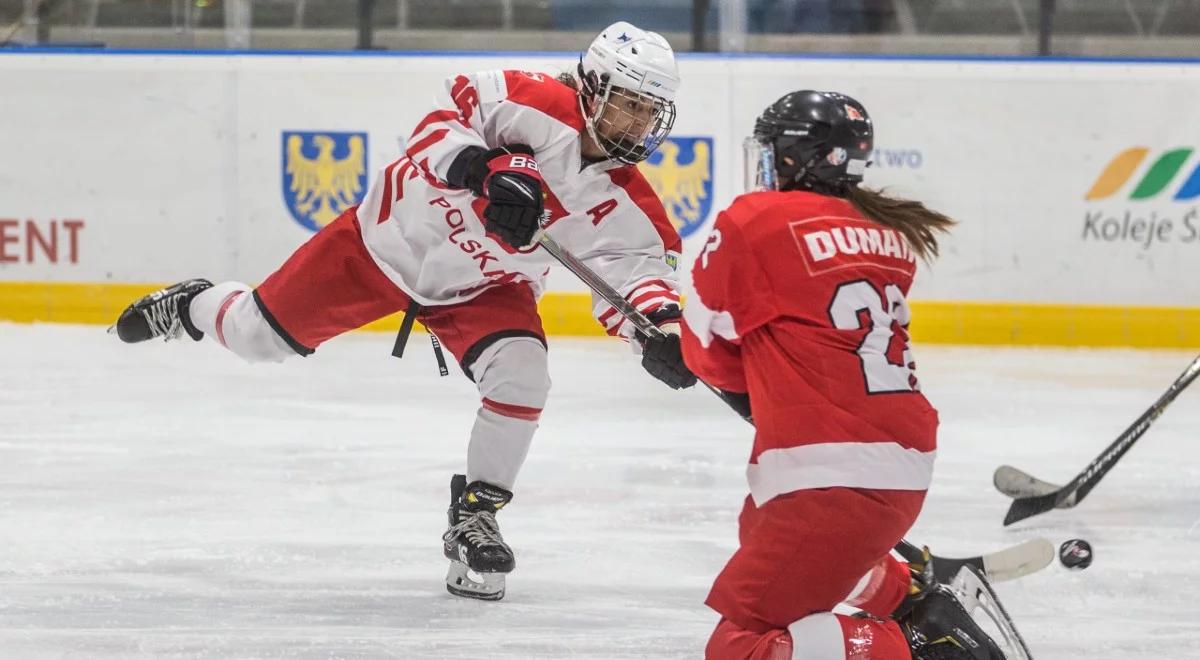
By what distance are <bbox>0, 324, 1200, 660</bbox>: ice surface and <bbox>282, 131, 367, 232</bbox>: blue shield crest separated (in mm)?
743

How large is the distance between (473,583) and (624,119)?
2.80 ft

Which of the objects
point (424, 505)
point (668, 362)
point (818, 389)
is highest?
point (818, 389)

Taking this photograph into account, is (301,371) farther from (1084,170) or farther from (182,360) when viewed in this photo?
(1084,170)

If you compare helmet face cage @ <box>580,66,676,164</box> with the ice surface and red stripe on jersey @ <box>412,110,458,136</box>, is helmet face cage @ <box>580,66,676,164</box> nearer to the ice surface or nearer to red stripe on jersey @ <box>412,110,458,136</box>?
red stripe on jersey @ <box>412,110,458,136</box>

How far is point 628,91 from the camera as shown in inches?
112

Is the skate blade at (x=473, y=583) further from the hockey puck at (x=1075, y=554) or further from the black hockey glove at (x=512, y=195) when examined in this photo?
the hockey puck at (x=1075, y=554)

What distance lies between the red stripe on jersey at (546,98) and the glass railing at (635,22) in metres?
3.38

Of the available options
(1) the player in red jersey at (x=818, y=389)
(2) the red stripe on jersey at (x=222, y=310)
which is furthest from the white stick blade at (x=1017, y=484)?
(2) the red stripe on jersey at (x=222, y=310)

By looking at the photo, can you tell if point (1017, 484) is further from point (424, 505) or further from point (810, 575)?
point (810, 575)

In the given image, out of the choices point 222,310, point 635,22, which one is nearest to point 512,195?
point 222,310

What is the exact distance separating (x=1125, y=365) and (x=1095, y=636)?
10.3 feet

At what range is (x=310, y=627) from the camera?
8.62 ft

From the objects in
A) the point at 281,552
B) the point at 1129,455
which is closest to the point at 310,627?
the point at 281,552

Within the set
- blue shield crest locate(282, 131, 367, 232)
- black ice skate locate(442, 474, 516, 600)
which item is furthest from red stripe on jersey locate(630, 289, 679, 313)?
blue shield crest locate(282, 131, 367, 232)
